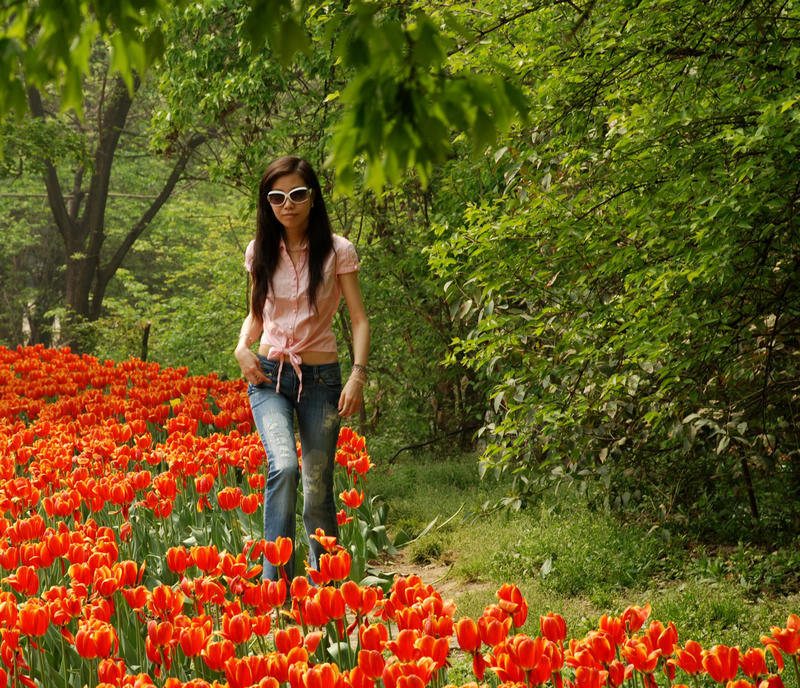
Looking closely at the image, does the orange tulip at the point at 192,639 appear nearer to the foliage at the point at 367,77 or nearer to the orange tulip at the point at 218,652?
the orange tulip at the point at 218,652

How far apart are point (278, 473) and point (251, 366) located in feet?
1.74

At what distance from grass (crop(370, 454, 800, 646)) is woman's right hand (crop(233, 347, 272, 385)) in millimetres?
1521

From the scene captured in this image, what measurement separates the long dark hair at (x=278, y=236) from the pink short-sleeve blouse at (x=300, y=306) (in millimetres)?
29


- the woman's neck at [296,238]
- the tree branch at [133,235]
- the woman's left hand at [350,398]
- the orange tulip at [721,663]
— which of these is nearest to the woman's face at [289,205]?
the woman's neck at [296,238]

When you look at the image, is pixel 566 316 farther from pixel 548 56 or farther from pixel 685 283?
pixel 548 56

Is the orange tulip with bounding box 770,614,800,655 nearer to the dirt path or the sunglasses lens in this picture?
the dirt path

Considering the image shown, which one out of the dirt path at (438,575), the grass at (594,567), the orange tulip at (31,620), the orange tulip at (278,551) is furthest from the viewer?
the dirt path at (438,575)

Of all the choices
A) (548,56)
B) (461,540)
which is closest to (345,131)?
(548,56)

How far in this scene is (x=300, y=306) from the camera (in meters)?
4.25

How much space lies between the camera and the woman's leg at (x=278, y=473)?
397 cm

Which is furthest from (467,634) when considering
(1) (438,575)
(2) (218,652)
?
(1) (438,575)

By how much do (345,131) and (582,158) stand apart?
3.42m

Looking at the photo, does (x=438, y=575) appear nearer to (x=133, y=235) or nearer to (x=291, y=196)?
(x=291, y=196)

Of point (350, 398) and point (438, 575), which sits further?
point (438, 575)
